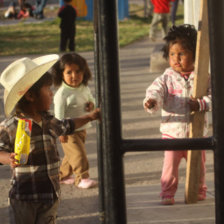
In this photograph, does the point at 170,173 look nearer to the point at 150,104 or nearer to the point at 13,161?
the point at 150,104

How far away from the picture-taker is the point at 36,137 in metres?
3.33

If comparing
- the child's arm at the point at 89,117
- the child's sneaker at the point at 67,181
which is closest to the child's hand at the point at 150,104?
the child's arm at the point at 89,117

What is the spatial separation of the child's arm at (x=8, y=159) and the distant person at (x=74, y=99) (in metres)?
1.69

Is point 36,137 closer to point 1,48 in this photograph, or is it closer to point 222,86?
point 222,86

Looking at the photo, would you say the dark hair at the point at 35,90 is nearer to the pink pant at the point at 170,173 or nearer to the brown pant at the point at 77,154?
the pink pant at the point at 170,173

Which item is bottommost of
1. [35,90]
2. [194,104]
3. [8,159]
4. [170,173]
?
[170,173]

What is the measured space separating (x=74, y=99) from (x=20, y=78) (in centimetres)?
167

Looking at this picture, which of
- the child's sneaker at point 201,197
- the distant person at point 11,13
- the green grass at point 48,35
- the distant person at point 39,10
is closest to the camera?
the child's sneaker at point 201,197

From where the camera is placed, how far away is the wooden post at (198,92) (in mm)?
3873

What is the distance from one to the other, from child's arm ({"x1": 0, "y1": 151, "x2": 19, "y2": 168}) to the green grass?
1124 cm

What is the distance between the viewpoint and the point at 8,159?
3.17m

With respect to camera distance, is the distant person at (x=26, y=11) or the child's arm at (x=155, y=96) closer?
the child's arm at (x=155, y=96)

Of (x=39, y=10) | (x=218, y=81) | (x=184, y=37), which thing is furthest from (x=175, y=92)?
(x=39, y=10)

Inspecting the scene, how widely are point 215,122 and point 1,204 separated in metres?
2.93
